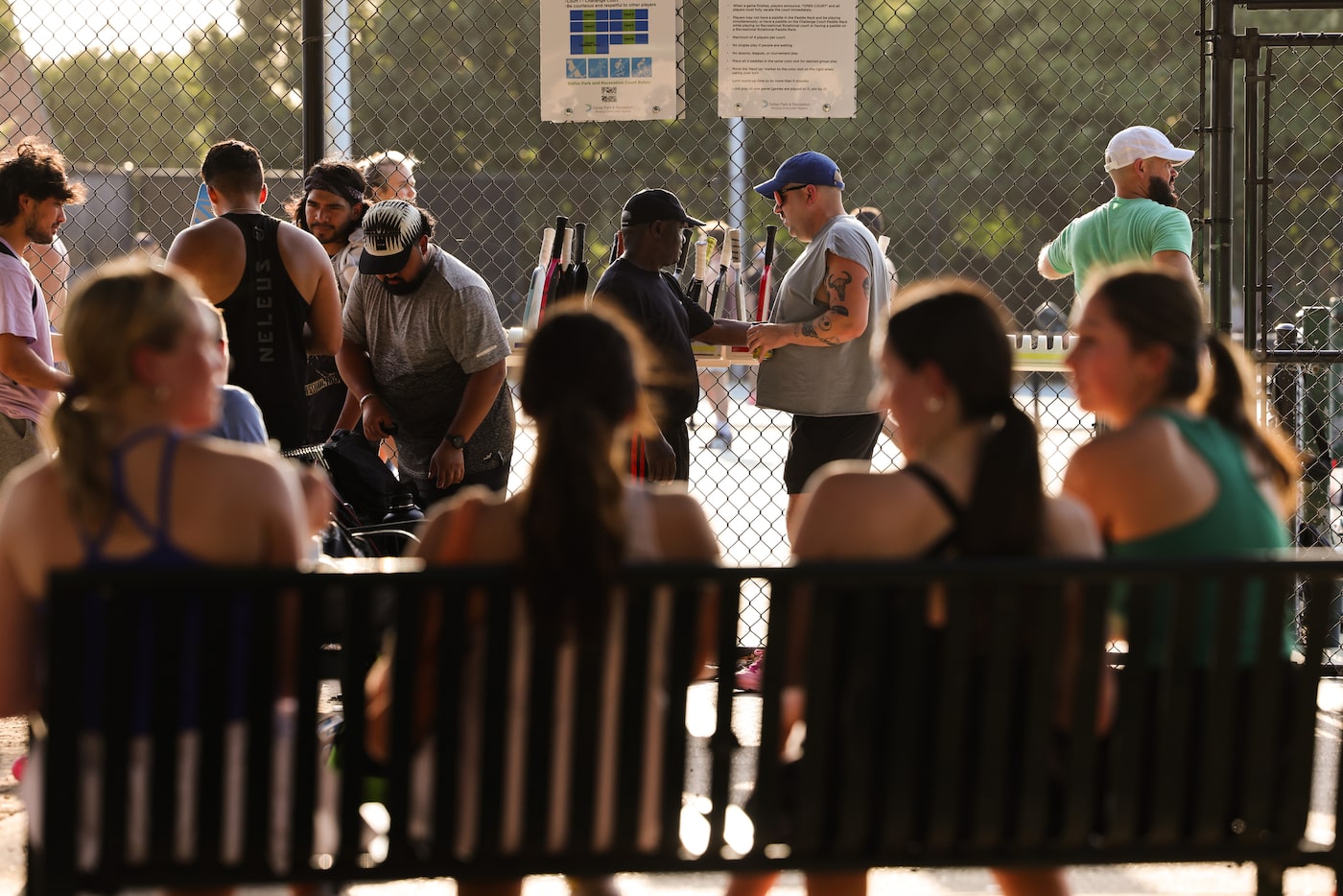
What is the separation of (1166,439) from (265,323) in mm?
2717

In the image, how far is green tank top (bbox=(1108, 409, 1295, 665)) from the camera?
7.09 ft

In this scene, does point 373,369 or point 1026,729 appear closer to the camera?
point 1026,729

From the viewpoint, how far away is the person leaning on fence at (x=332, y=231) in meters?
4.62

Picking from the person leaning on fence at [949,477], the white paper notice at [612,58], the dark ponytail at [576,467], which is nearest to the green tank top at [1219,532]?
the person leaning on fence at [949,477]

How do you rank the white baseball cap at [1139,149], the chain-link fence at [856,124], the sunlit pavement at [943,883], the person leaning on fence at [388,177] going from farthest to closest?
the chain-link fence at [856,124] < the person leaning on fence at [388,177] < the white baseball cap at [1139,149] < the sunlit pavement at [943,883]

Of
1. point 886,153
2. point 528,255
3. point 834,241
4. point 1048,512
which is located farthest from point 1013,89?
point 1048,512

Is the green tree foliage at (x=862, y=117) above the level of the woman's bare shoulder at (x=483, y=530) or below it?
above

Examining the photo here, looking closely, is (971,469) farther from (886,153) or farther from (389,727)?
(886,153)

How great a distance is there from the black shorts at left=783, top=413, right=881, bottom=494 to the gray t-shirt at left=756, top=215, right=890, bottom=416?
5 cm

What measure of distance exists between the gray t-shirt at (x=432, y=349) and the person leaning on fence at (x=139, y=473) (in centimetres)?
222

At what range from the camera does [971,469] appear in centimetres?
207

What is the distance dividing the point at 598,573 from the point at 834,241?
2948 millimetres

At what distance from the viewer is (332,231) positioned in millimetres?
4789

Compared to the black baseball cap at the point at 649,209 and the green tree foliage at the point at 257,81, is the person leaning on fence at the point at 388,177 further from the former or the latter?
the green tree foliage at the point at 257,81
